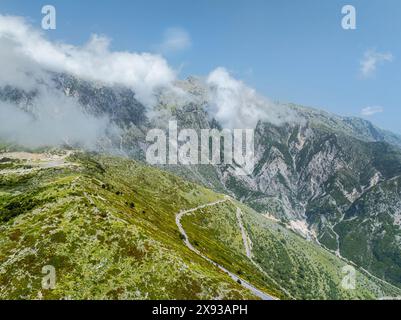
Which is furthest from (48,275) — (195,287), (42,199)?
(42,199)

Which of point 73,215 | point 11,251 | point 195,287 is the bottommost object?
point 195,287

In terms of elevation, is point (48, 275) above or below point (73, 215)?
below

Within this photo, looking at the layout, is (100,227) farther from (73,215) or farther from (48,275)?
(48,275)

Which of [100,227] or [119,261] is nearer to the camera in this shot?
[119,261]
